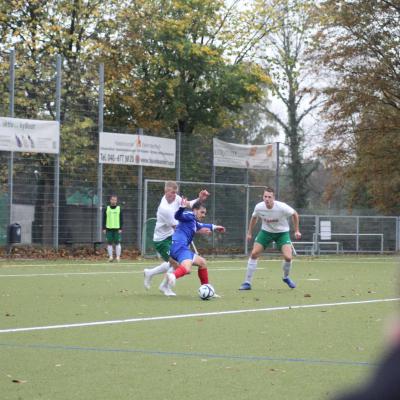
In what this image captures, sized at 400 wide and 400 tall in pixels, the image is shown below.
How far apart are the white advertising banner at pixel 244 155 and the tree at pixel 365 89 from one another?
24.7 feet

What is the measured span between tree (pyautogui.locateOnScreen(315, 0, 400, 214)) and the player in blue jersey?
26995 millimetres

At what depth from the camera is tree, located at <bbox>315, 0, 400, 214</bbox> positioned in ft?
132

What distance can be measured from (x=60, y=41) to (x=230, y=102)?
7.23 m

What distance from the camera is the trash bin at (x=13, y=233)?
25.8 m

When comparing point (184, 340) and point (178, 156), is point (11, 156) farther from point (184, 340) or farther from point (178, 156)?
point (184, 340)

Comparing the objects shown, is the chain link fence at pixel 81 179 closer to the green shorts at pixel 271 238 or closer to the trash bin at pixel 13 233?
the trash bin at pixel 13 233

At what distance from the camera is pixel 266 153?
34.6m

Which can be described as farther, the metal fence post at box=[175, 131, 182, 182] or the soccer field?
the metal fence post at box=[175, 131, 182, 182]

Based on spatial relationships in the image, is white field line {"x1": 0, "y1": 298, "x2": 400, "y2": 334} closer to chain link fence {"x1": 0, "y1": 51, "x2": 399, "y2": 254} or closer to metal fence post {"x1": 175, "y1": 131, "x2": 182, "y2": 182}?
chain link fence {"x1": 0, "y1": 51, "x2": 399, "y2": 254}

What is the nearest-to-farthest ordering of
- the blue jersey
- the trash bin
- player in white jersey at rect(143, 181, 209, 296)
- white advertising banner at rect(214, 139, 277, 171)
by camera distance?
the blue jersey
player in white jersey at rect(143, 181, 209, 296)
the trash bin
white advertising banner at rect(214, 139, 277, 171)

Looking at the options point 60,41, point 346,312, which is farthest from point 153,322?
point 60,41

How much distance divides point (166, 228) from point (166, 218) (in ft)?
0.96

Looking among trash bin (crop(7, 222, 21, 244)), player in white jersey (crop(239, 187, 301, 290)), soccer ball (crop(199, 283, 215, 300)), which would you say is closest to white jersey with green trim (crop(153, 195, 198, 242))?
soccer ball (crop(199, 283, 215, 300))

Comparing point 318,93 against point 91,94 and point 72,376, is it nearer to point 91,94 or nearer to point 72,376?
point 91,94
